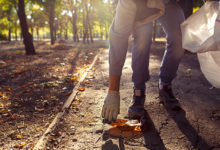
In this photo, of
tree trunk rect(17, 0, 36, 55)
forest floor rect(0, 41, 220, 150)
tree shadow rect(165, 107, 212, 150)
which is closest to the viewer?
tree shadow rect(165, 107, 212, 150)

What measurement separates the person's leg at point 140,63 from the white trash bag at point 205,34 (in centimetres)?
47

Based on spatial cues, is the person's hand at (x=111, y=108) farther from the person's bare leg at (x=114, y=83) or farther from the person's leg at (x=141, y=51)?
the person's leg at (x=141, y=51)

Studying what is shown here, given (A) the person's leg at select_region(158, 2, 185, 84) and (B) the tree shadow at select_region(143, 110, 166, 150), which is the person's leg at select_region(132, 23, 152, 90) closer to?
(A) the person's leg at select_region(158, 2, 185, 84)

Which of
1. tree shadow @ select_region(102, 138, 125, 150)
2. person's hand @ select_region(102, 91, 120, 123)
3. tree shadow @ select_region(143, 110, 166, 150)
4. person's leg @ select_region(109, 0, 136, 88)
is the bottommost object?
tree shadow @ select_region(102, 138, 125, 150)

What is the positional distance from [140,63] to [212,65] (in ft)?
2.72

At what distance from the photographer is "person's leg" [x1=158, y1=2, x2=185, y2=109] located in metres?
2.42

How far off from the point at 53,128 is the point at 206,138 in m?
1.62

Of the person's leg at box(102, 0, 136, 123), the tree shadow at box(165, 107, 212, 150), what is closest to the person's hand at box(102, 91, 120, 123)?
the person's leg at box(102, 0, 136, 123)

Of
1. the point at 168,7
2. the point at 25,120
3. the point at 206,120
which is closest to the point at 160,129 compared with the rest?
the point at 206,120

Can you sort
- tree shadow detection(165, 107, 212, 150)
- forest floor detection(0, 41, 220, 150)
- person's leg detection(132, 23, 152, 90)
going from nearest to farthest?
1. tree shadow detection(165, 107, 212, 150)
2. forest floor detection(0, 41, 220, 150)
3. person's leg detection(132, 23, 152, 90)

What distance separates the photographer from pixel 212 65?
2234 mm

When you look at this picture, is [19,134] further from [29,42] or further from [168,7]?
[29,42]

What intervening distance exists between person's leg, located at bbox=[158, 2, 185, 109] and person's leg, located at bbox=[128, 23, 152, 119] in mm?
278

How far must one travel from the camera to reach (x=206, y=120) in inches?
89.7
